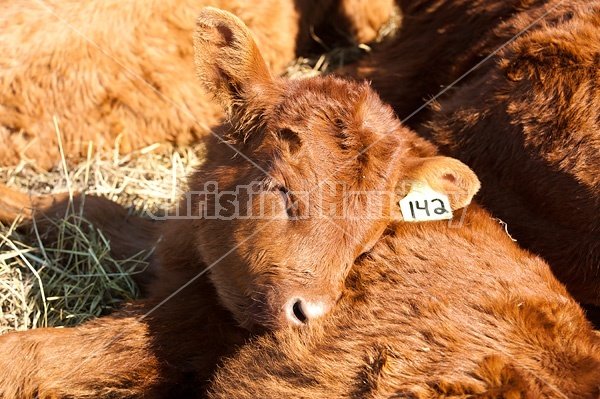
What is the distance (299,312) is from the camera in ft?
11.2

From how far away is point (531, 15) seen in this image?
4.75 m

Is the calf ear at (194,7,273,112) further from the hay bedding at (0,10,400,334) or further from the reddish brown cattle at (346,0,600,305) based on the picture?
the hay bedding at (0,10,400,334)

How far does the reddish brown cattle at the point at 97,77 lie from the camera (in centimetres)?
514

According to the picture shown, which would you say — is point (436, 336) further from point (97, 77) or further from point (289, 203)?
point (97, 77)

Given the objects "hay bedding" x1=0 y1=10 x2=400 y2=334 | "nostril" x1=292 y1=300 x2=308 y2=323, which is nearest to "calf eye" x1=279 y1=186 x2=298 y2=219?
"nostril" x1=292 y1=300 x2=308 y2=323

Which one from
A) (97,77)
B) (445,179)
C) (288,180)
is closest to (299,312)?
(288,180)

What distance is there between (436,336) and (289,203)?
89 cm

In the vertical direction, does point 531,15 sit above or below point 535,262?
above

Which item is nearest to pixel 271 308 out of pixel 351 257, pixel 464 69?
pixel 351 257

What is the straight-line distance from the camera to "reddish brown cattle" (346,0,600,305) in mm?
3869

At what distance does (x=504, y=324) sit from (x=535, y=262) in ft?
1.76

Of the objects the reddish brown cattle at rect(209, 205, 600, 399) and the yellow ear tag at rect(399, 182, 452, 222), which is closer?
the reddish brown cattle at rect(209, 205, 600, 399)

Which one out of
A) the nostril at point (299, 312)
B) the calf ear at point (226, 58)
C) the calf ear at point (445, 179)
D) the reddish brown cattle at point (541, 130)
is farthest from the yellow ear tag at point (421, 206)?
the calf ear at point (226, 58)

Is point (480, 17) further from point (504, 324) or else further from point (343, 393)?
point (343, 393)
